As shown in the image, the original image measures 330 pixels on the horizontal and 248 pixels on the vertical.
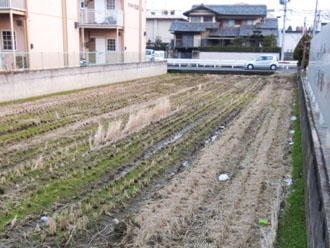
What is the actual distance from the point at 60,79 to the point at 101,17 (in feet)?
30.9

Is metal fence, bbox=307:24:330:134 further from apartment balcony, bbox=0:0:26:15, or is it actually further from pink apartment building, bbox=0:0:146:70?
apartment balcony, bbox=0:0:26:15

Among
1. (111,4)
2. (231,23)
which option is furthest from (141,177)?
(231,23)

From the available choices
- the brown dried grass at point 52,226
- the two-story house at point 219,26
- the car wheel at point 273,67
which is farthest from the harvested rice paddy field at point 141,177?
the two-story house at point 219,26

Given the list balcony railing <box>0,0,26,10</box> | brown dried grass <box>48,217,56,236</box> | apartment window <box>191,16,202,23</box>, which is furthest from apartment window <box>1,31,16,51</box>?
apartment window <box>191,16,202,23</box>

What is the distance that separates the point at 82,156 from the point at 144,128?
311cm

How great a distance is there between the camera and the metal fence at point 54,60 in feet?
52.0

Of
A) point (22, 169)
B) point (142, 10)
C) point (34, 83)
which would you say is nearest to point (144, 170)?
point (22, 169)

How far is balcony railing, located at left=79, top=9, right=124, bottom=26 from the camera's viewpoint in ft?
82.5

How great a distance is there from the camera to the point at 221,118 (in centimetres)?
1228

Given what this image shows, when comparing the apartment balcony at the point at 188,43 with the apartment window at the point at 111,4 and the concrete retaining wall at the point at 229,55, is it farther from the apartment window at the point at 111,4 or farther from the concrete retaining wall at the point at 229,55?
the apartment window at the point at 111,4

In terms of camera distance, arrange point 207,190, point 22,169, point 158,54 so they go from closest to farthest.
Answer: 1. point 207,190
2. point 22,169
3. point 158,54

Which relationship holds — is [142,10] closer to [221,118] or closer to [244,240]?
[221,118]

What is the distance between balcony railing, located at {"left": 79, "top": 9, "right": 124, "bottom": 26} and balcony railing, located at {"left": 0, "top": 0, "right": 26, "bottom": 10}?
6.46 metres

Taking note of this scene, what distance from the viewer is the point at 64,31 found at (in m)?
22.2
